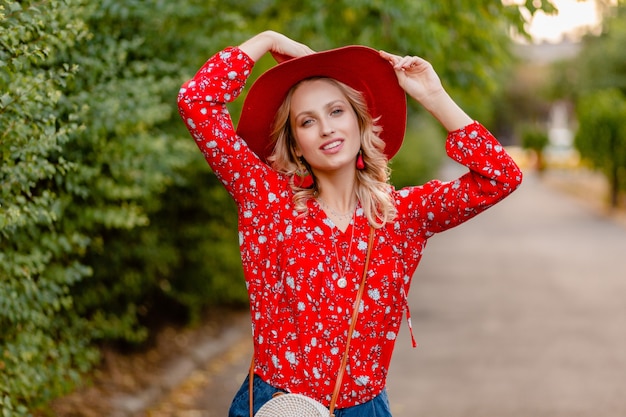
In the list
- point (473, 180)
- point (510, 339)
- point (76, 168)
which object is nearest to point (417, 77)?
point (473, 180)

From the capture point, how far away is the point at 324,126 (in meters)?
2.47

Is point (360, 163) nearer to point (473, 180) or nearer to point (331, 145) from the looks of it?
point (331, 145)

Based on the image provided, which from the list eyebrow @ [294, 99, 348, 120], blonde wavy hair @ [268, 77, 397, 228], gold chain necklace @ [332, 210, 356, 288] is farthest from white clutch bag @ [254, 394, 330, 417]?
eyebrow @ [294, 99, 348, 120]

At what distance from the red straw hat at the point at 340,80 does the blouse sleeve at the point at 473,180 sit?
317 mm

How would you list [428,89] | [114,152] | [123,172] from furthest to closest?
1. [123,172]
2. [114,152]
3. [428,89]

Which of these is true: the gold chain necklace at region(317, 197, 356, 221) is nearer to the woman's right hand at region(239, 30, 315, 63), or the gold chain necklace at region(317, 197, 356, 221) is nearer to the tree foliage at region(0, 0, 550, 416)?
the woman's right hand at region(239, 30, 315, 63)

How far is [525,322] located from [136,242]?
179 inches

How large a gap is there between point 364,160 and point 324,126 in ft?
0.72

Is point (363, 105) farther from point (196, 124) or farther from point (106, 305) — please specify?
point (106, 305)

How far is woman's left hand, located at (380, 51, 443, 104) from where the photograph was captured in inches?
96.5

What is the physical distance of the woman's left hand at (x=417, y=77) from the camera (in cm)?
245

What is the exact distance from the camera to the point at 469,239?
16469 millimetres

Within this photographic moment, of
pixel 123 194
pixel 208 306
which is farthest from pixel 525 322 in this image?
pixel 123 194

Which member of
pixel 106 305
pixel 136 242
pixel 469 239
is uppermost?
pixel 136 242
